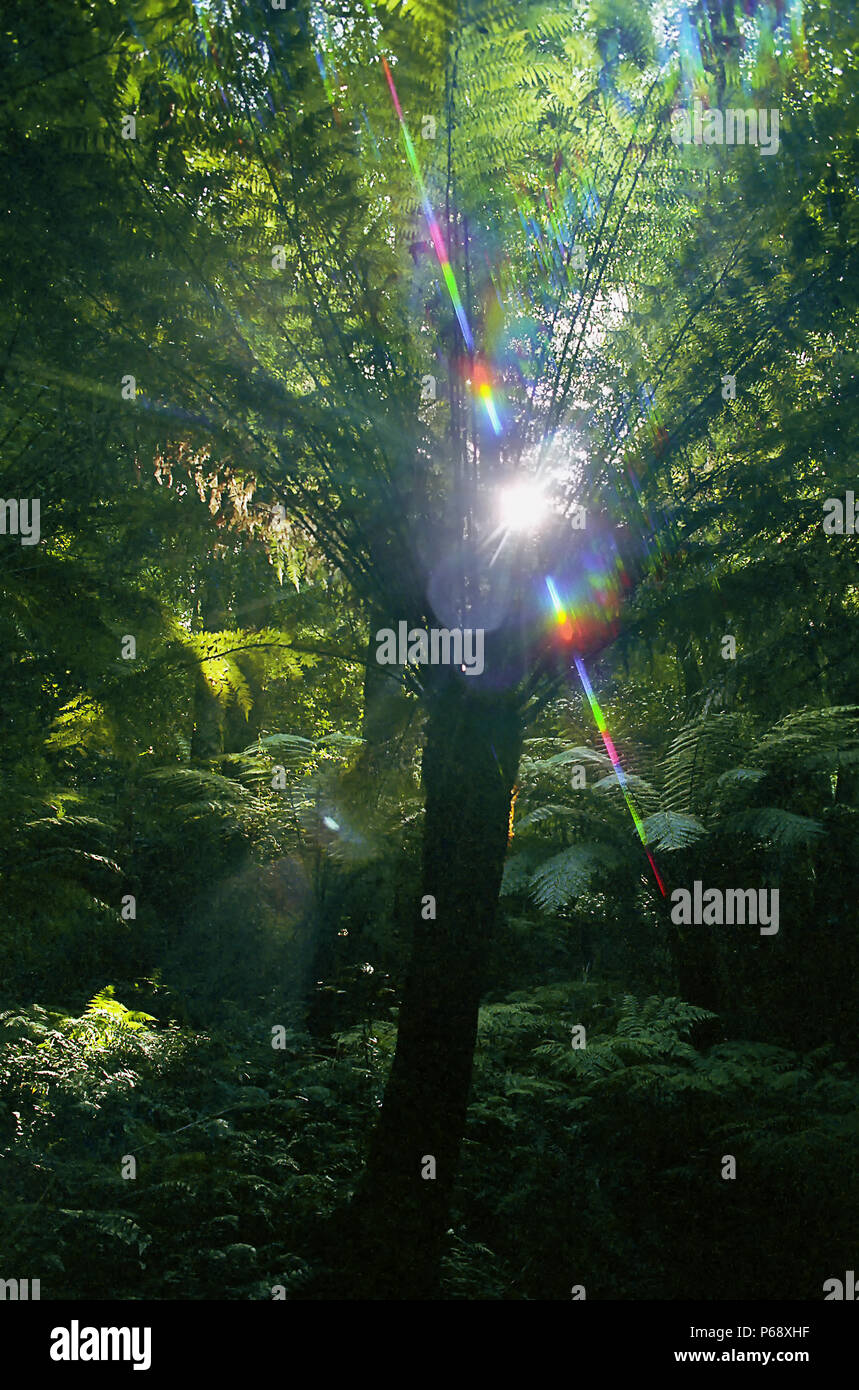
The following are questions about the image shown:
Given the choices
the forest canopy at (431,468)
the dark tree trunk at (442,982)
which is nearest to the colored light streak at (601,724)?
the forest canopy at (431,468)

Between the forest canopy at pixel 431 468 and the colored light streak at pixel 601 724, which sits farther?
the colored light streak at pixel 601 724

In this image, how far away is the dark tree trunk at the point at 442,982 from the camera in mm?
2879

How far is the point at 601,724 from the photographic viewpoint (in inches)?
255

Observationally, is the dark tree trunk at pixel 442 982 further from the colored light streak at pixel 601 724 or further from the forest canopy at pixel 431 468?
the colored light streak at pixel 601 724

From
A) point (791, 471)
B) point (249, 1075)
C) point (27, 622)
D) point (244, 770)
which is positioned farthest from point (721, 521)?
point (244, 770)

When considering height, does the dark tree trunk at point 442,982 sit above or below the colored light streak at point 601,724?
below

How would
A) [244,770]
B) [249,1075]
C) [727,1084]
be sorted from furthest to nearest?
[244,770] < [249,1075] < [727,1084]

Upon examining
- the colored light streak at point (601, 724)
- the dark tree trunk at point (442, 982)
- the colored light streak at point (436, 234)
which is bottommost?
the dark tree trunk at point (442, 982)

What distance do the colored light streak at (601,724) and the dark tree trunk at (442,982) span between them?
31 centimetres

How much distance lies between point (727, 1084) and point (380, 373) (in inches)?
129

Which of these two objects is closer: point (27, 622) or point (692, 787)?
point (27, 622)

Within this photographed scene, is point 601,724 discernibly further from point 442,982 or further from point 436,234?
point 436,234

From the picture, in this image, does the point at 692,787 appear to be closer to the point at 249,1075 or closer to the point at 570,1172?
Result: the point at 570,1172

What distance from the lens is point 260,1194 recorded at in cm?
333
